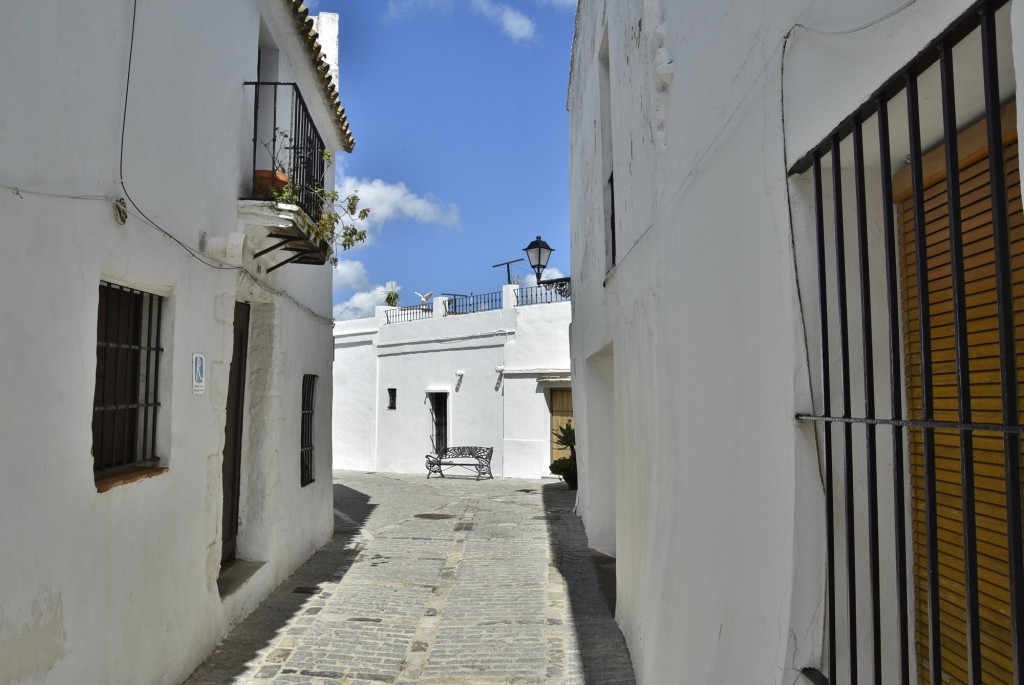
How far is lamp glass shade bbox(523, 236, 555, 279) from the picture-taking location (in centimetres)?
1104

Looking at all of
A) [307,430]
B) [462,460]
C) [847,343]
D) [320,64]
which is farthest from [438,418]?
[847,343]

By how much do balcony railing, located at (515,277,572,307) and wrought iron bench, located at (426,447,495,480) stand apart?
3.79 metres

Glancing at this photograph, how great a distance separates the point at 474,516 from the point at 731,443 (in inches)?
348

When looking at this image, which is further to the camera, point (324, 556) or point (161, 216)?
point (324, 556)

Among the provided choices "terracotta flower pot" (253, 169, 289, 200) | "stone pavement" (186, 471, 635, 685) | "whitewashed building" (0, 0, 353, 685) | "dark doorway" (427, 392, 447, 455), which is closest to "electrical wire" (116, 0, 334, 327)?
"whitewashed building" (0, 0, 353, 685)

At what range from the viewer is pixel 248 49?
6121 mm

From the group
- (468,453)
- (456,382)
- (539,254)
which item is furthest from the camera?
(456,382)

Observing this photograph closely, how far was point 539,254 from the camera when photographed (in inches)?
435

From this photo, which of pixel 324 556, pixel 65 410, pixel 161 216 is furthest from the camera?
pixel 324 556

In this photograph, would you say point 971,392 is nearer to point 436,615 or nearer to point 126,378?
point 126,378

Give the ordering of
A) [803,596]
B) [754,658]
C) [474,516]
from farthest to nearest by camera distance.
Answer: [474,516] → [754,658] → [803,596]

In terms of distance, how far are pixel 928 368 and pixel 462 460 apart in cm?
1697

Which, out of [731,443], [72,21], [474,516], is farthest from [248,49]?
[474,516]

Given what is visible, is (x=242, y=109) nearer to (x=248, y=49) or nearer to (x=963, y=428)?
(x=248, y=49)
